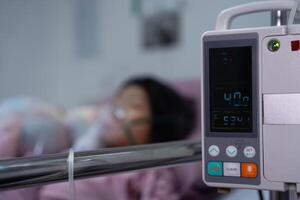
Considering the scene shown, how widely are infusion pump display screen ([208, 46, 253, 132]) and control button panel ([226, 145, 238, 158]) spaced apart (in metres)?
0.02

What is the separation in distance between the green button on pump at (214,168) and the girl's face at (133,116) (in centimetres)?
86

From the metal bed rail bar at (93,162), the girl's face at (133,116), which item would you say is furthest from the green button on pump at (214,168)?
the girl's face at (133,116)

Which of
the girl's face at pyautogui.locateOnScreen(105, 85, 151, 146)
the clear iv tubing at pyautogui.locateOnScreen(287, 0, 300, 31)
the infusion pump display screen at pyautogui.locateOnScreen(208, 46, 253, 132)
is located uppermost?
the clear iv tubing at pyautogui.locateOnScreen(287, 0, 300, 31)

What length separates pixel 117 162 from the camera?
58 centimetres

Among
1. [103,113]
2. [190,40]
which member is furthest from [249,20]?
[190,40]

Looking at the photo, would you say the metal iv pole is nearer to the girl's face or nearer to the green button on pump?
the green button on pump

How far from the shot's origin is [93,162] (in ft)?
1.85

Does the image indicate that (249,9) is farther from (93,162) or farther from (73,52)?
(73,52)

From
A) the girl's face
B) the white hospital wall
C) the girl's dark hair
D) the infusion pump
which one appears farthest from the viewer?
the white hospital wall

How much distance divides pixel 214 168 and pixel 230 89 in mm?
105

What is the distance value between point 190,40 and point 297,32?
1359 millimetres

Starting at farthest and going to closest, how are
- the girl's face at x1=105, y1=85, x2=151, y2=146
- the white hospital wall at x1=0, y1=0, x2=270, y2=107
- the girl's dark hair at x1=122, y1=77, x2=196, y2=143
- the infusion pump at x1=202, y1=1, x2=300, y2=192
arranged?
the white hospital wall at x1=0, y1=0, x2=270, y2=107 → the girl's dark hair at x1=122, y1=77, x2=196, y2=143 → the girl's face at x1=105, y1=85, x2=151, y2=146 → the infusion pump at x1=202, y1=1, x2=300, y2=192

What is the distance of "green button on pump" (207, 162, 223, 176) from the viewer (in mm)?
489

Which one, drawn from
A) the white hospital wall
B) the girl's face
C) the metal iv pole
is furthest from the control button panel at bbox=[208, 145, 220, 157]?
the white hospital wall
